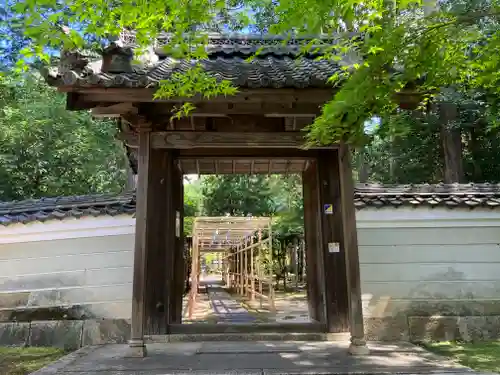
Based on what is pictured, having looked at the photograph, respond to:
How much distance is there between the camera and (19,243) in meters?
6.60

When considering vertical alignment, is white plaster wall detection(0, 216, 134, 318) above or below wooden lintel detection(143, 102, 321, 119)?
below

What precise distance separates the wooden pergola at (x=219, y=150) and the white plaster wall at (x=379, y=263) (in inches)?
30.2

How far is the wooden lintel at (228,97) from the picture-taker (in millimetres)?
4352

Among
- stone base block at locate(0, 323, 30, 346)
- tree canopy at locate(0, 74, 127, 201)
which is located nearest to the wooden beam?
stone base block at locate(0, 323, 30, 346)

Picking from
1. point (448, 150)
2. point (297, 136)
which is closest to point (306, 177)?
point (297, 136)

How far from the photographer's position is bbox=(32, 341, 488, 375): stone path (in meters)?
3.91

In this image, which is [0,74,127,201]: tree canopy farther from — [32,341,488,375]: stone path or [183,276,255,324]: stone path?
[32,341,488,375]: stone path

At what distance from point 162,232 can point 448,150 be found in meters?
9.38

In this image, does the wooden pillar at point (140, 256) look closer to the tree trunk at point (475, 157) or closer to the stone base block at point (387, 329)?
the stone base block at point (387, 329)

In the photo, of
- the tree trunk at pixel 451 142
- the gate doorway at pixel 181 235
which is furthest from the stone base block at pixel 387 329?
the tree trunk at pixel 451 142

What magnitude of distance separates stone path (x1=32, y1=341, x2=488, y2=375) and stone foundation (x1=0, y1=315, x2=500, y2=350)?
0.72m

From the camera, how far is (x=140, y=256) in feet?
15.3

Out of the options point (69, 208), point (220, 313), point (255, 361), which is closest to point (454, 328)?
point (255, 361)

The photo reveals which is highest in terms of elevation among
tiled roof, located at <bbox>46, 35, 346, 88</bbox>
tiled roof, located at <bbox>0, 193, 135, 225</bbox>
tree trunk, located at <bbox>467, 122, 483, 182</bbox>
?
tree trunk, located at <bbox>467, 122, 483, 182</bbox>
